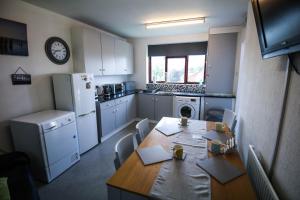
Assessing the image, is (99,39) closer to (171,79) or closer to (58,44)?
(58,44)

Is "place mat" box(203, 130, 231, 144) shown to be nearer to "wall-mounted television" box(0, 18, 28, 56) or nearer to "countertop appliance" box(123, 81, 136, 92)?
"wall-mounted television" box(0, 18, 28, 56)

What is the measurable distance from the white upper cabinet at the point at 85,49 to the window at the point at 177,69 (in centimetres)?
205

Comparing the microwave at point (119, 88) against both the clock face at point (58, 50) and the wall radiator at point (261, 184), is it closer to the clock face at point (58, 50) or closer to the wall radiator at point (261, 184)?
the clock face at point (58, 50)

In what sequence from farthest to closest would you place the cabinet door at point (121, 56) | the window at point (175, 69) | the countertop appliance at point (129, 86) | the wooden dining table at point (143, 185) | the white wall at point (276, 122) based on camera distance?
1. the window at point (175, 69)
2. the countertop appliance at point (129, 86)
3. the cabinet door at point (121, 56)
4. the wooden dining table at point (143, 185)
5. the white wall at point (276, 122)

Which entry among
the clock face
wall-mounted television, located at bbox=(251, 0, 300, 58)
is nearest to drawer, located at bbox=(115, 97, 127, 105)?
the clock face

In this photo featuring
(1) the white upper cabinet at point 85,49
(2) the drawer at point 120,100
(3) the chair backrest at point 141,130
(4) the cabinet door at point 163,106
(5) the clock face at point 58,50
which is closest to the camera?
(3) the chair backrest at point 141,130

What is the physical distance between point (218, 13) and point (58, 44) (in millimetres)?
2900

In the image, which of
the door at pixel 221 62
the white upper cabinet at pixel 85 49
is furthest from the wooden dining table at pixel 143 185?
the door at pixel 221 62

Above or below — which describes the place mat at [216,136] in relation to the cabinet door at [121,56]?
below

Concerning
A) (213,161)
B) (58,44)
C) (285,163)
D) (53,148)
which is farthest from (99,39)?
(285,163)

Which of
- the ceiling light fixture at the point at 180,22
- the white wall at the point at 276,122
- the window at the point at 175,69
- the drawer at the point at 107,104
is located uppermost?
the ceiling light fixture at the point at 180,22

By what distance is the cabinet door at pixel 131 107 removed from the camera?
4230 mm

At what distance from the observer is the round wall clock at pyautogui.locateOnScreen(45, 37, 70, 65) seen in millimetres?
2601

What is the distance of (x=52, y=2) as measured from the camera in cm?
224
